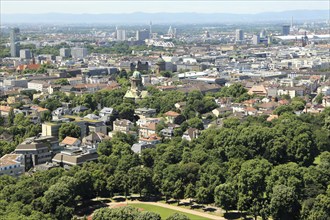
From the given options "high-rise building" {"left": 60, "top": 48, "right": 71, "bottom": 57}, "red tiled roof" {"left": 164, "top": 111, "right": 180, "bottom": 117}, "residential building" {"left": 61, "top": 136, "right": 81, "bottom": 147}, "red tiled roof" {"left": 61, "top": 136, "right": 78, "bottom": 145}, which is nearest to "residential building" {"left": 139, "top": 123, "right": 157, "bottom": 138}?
"red tiled roof" {"left": 164, "top": 111, "right": 180, "bottom": 117}

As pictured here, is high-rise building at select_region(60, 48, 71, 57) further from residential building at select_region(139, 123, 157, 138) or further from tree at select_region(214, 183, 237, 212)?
tree at select_region(214, 183, 237, 212)

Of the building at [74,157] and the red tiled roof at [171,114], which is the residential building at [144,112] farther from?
the building at [74,157]

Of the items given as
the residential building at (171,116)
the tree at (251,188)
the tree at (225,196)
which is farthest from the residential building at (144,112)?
the tree at (225,196)

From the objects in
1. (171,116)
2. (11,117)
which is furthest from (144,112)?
(11,117)

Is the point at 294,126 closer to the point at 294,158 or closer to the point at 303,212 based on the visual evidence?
the point at 294,158

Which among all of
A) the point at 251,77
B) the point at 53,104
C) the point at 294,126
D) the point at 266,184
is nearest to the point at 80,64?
the point at 251,77

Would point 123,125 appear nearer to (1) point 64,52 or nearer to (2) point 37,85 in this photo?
(2) point 37,85
